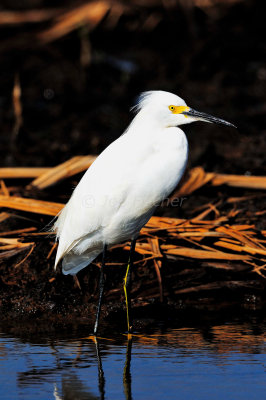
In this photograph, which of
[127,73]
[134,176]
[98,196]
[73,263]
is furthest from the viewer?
[127,73]

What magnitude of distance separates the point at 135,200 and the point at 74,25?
770cm

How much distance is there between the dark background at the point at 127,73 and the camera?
9219mm

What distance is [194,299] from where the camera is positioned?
544 centimetres

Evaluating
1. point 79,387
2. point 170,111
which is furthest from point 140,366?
point 170,111

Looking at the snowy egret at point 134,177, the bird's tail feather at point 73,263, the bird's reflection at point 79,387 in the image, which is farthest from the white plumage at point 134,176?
the bird's reflection at point 79,387

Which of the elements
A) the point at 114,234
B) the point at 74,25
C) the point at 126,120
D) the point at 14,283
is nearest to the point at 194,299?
the point at 114,234

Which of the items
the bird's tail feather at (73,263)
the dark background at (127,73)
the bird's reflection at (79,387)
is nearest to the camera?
the bird's reflection at (79,387)

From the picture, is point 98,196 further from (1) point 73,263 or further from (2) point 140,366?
(2) point 140,366

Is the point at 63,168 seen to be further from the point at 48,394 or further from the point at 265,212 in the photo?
the point at 48,394

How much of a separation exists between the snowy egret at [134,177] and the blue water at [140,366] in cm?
42

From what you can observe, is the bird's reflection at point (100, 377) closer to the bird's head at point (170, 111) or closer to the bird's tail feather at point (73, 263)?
the bird's tail feather at point (73, 263)

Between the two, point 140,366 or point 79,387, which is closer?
point 79,387

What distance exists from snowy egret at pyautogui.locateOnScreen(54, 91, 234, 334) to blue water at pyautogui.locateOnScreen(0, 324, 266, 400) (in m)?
0.42

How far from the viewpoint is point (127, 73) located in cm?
1132
